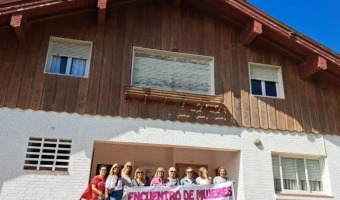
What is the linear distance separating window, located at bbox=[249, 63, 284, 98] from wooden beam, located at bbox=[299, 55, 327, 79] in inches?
28.3

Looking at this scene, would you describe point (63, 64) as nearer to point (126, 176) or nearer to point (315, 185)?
point (126, 176)

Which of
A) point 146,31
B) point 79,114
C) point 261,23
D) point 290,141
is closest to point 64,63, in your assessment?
point 79,114

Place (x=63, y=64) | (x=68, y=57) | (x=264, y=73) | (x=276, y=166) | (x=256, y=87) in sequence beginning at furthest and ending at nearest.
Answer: (x=264, y=73) → (x=256, y=87) → (x=276, y=166) → (x=68, y=57) → (x=63, y=64)

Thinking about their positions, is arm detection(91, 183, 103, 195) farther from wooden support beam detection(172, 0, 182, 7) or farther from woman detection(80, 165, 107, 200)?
wooden support beam detection(172, 0, 182, 7)

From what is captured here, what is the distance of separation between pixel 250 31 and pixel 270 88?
183cm

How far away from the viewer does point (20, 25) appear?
8.25 metres

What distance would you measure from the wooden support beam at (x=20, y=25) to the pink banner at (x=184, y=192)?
4692mm

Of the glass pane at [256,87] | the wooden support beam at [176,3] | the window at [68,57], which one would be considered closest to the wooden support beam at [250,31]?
the glass pane at [256,87]

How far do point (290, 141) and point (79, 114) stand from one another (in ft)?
19.1

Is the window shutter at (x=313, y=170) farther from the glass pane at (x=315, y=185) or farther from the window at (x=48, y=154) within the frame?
the window at (x=48, y=154)

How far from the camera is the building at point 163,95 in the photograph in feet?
26.8

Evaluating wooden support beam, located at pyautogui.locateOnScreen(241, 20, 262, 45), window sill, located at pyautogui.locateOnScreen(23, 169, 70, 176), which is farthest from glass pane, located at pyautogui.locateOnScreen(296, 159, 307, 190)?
window sill, located at pyautogui.locateOnScreen(23, 169, 70, 176)

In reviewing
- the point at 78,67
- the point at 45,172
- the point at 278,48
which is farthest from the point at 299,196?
the point at 78,67

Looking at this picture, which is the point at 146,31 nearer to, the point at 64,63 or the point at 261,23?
the point at 64,63
